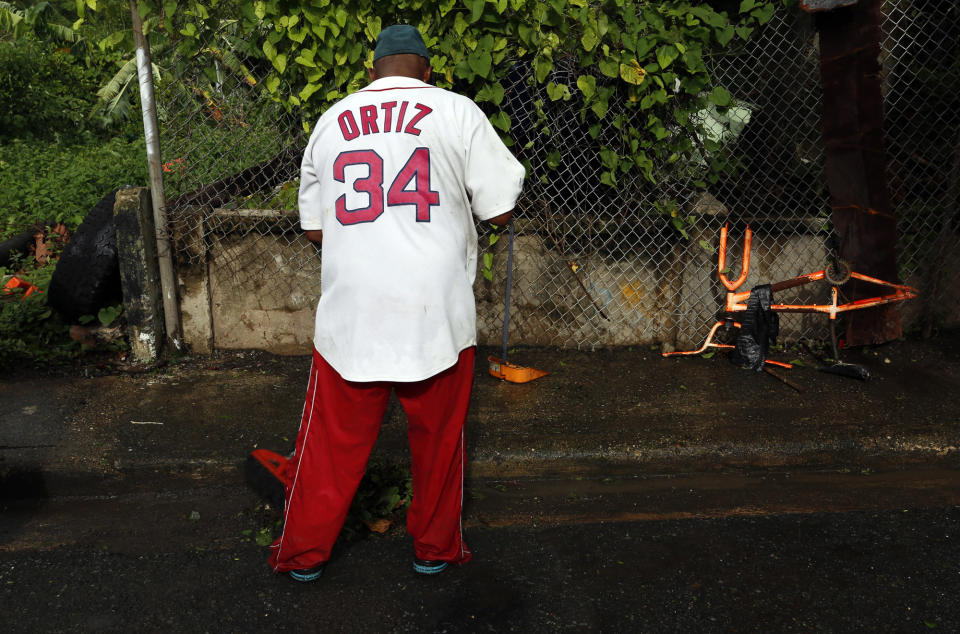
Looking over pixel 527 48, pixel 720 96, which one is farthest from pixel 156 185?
pixel 720 96

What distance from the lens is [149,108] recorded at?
429 cm

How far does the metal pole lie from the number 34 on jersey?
2441mm

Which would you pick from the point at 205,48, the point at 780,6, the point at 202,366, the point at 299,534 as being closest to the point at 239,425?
the point at 202,366

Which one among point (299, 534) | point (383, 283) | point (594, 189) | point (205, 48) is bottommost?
point (299, 534)

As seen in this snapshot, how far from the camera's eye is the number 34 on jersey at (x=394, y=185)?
2346mm

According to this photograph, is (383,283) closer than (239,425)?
Yes

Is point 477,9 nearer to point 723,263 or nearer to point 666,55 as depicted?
point 666,55

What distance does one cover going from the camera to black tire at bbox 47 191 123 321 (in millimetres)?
4566

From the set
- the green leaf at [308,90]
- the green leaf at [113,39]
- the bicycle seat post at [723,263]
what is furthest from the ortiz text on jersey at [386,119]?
the bicycle seat post at [723,263]

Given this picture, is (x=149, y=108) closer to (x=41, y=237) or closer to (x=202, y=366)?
(x=202, y=366)

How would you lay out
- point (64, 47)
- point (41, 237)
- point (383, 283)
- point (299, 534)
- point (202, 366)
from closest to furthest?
point (383, 283), point (299, 534), point (202, 366), point (41, 237), point (64, 47)

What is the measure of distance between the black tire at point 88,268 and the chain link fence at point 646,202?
0.43 meters

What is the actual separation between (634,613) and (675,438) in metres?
1.35

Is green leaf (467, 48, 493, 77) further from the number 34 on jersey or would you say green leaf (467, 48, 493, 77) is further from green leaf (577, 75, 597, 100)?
the number 34 on jersey
